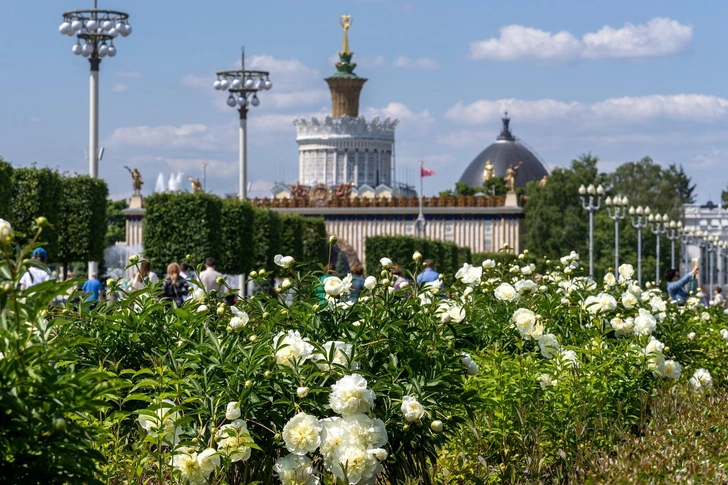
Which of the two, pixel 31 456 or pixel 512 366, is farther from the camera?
pixel 512 366

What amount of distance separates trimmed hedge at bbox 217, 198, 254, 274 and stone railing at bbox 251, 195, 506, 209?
120 ft

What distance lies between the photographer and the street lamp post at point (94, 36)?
23.5m

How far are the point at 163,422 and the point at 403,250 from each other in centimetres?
4983

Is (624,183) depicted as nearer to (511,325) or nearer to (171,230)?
(171,230)

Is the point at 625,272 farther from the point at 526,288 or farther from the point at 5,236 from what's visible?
the point at 5,236

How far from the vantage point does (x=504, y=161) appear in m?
140

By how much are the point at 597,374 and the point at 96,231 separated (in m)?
24.6

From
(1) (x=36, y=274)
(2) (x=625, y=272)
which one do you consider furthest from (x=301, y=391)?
(1) (x=36, y=274)

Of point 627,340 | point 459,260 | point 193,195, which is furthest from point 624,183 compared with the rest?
point 627,340

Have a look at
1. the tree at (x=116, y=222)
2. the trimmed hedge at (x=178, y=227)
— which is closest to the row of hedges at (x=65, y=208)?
the trimmed hedge at (x=178, y=227)

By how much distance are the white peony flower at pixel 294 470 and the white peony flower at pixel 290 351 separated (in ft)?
1.22

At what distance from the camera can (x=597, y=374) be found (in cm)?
633

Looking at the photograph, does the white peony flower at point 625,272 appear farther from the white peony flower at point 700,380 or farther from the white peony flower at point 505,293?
the white peony flower at point 505,293

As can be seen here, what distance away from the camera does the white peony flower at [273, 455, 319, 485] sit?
4.62 metres
